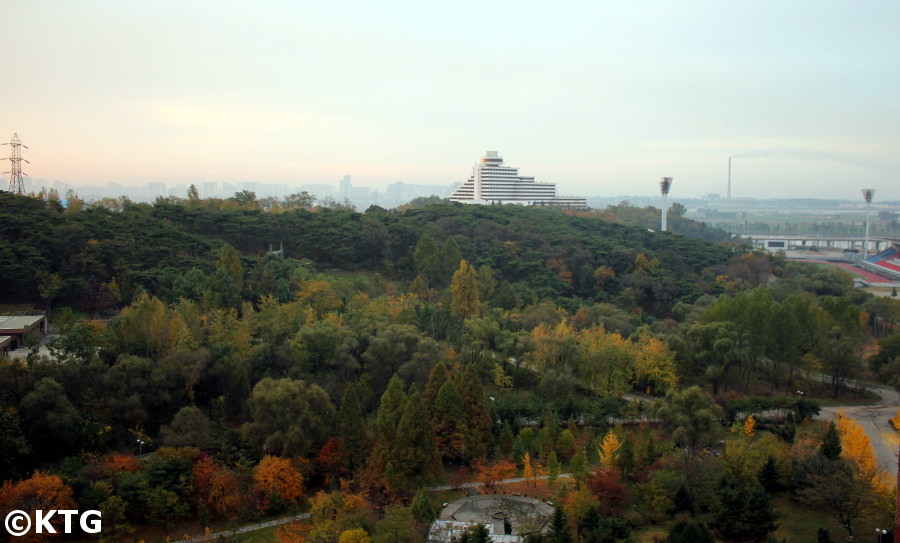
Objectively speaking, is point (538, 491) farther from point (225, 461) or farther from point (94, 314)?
point (94, 314)

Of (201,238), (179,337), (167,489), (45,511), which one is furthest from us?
(201,238)

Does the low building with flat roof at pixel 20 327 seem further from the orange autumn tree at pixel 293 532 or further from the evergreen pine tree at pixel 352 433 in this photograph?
the orange autumn tree at pixel 293 532

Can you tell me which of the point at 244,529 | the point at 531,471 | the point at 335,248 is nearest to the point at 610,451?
the point at 531,471

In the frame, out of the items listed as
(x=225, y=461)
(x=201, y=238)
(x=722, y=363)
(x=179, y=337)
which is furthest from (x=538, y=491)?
(x=201, y=238)

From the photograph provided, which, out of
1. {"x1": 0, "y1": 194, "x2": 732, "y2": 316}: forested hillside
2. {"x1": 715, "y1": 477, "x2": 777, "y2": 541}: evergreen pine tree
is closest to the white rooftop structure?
{"x1": 715, "y1": 477, "x2": 777, "y2": 541}: evergreen pine tree

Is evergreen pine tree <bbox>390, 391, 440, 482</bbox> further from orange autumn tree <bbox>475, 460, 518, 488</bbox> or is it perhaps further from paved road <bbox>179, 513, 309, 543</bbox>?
paved road <bbox>179, 513, 309, 543</bbox>

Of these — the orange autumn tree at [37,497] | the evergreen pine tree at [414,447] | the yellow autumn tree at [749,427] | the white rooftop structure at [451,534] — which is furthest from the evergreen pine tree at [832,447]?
the orange autumn tree at [37,497]
